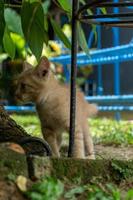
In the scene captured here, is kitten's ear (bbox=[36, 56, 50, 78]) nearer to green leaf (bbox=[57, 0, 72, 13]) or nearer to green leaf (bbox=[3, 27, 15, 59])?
green leaf (bbox=[3, 27, 15, 59])

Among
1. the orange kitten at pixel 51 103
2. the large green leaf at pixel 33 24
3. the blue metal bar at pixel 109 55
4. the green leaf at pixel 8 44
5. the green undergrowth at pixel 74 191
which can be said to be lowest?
the blue metal bar at pixel 109 55

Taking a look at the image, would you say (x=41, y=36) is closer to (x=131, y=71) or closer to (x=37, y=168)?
(x=37, y=168)

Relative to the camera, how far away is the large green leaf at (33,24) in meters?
2.22

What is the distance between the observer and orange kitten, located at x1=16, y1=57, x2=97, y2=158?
3547 mm

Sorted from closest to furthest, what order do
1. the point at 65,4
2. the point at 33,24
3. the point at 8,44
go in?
the point at 33,24 → the point at 65,4 → the point at 8,44

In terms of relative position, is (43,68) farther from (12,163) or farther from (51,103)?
(12,163)

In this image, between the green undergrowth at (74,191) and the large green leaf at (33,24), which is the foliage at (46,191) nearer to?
the green undergrowth at (74,191)

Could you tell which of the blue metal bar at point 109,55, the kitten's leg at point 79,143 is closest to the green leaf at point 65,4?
the kitten's leg at point 79,143

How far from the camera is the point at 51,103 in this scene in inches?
145

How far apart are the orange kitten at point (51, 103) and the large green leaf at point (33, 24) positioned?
3.66 feet

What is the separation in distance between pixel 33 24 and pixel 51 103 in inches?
58.2

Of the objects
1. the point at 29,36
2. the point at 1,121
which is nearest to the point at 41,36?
the point at 29,36

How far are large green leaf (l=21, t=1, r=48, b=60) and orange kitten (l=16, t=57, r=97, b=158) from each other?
1.12 m

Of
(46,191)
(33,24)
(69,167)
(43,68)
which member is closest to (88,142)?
(43,68)
